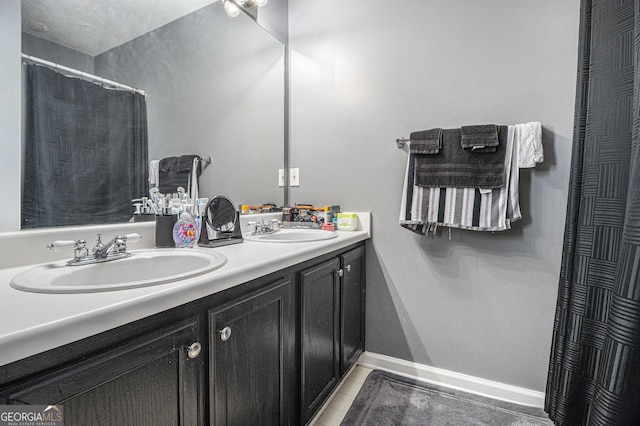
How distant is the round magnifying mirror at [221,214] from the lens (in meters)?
1.30

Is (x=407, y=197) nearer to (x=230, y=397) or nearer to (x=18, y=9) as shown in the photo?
(x=230, y=397)

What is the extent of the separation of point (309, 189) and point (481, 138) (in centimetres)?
102

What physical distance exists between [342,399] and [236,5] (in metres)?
2.16

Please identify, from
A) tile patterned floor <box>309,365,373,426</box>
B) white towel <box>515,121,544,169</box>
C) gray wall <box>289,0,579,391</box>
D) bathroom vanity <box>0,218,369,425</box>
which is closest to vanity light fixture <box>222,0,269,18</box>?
gray wall <box>289,0,579,391</box>

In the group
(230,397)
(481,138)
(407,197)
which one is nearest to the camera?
(230,397)

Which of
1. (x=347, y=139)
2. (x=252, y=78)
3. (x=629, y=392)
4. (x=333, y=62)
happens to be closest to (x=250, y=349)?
(x=629, y=392)

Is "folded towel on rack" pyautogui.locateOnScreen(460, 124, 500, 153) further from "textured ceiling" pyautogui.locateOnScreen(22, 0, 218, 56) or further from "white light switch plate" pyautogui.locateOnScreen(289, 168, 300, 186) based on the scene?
"textured ceiling" pyautogui.locateOnScreen(22, 0, 218, 56)

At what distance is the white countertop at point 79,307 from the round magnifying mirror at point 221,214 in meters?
0.45

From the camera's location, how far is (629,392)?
2.15 ft

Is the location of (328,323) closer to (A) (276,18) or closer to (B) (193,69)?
(B) (193,69)

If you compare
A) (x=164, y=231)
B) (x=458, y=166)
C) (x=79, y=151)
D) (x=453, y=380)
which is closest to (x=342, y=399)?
(x=453, y=380)

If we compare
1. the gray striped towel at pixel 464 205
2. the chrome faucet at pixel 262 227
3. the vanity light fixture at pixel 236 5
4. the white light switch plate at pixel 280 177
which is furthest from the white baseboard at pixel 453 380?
the vanity light fixture at pixel 236 5

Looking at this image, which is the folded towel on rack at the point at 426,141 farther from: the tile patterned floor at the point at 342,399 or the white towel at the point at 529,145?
the tile patterned floor at the point at 342,399

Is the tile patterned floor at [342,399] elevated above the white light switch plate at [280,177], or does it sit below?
below
